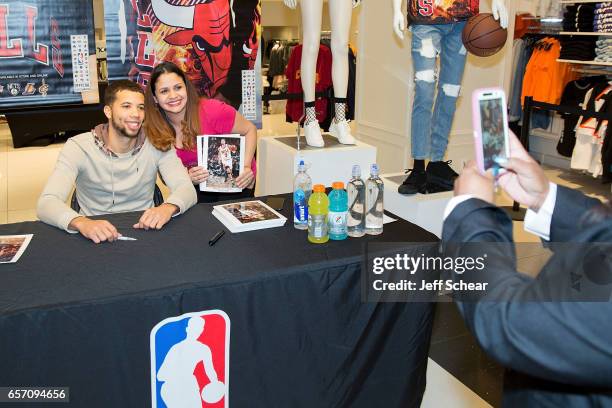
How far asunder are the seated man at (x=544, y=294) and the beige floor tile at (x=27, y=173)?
497 centimetres

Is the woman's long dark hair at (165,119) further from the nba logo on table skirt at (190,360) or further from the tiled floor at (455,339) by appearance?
the tiled floor at (455,339)

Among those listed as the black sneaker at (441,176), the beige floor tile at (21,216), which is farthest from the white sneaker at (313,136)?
the beige floor tile at (21,216)

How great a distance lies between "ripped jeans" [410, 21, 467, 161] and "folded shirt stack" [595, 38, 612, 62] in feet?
10.4

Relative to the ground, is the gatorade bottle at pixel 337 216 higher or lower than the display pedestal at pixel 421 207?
higher

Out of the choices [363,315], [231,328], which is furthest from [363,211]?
[231,328]

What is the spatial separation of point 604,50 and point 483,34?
3382 millimetres

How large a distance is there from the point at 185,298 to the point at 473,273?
106 cm

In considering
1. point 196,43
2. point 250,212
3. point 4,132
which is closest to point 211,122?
point 250,212

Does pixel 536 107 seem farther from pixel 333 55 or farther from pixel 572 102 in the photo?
pixel 333 55

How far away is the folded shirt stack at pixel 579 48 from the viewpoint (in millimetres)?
5883

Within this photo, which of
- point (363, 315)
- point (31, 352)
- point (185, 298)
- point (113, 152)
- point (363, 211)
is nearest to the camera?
point (31, 352)

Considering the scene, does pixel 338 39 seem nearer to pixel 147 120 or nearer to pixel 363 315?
pixel 147 120

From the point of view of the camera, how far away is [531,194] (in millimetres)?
1163

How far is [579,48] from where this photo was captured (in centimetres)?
593
